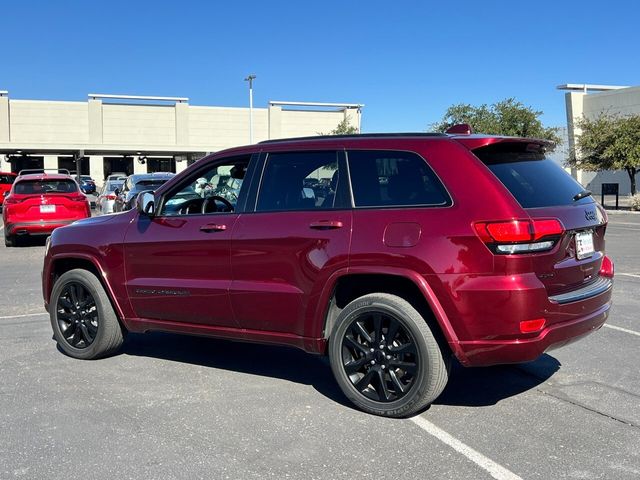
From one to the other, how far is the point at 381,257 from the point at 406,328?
1.57 ft

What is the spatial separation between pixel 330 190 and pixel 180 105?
64.8 meters

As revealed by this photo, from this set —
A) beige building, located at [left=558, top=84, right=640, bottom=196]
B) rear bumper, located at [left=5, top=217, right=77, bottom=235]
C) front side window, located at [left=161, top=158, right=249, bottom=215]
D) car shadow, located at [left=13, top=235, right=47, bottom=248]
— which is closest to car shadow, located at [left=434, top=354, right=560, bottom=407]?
front side window, located at [left=161, top=158, right=249, bottom=215]

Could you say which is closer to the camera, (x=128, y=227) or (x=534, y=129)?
(x=128, y=227)

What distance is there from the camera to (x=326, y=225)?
455cm

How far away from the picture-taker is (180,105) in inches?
2625

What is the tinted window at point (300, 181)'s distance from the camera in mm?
4773

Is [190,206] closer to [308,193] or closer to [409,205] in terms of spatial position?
[308,193]

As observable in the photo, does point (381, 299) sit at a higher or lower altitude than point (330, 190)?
lower

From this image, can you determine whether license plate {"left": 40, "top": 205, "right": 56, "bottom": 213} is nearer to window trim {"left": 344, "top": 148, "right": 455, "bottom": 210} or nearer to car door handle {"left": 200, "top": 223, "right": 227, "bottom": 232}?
car door handle {"left": 200, "top": 223, "right": 227, "bottom": 232}

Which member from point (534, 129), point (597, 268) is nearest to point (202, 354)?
point (597, 268)

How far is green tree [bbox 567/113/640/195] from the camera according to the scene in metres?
32.2

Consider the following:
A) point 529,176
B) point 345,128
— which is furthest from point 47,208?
point 345,128

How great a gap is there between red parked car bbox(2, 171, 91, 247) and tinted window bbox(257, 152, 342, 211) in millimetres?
11476

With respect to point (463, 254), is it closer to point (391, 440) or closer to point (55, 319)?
point (391, 440)
